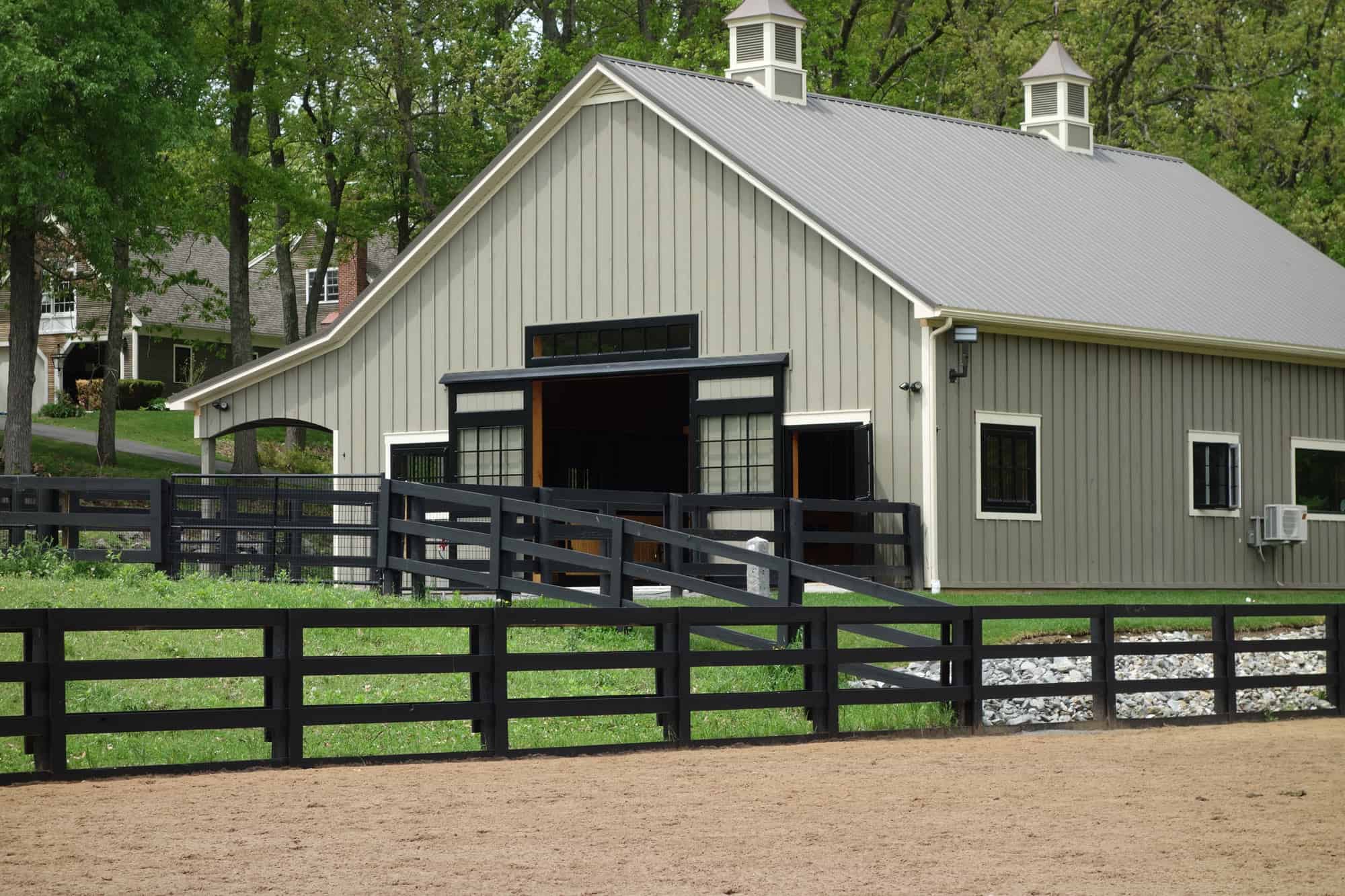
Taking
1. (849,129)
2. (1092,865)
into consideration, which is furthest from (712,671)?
(849,129)

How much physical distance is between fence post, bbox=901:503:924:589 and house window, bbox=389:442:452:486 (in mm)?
6760

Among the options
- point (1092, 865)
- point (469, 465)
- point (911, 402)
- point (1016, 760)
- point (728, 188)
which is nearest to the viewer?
point (1092, 865)

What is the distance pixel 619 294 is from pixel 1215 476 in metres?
8.14

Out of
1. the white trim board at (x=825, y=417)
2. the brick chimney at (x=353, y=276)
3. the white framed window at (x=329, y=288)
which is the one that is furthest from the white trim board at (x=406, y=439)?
the white framed window at (x=329, y=288)

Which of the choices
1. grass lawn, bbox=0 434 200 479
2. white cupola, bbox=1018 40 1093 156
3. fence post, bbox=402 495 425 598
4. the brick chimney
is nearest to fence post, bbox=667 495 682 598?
fence post, bbox=402 495 425 598

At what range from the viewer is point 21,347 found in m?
34.7

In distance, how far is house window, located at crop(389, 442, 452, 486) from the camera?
25.0 m

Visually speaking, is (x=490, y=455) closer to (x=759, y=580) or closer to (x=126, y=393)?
(x=759, y=580)

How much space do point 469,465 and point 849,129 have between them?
708 centimetres

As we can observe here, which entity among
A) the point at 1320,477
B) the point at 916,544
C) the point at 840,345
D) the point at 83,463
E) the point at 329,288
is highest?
the point at 329,288

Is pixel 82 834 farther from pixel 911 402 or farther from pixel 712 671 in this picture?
pixel 911 402

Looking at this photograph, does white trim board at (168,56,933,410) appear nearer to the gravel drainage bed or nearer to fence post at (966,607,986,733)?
the gravel drainage bed

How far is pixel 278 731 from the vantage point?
10.9 meters

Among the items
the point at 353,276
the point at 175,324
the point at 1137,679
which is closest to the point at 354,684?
the point at 1137,679
